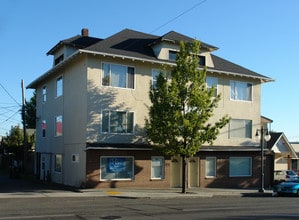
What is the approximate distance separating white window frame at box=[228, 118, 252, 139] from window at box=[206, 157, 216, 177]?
255 centimetres

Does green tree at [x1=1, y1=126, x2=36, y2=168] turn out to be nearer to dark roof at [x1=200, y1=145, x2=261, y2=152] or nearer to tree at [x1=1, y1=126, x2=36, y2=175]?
tree at [x1=1, y1=126, x2=36, y2=175]

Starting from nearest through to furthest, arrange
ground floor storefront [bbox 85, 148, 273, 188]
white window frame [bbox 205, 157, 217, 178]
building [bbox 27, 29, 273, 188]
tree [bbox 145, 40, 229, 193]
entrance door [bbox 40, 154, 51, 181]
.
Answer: tree [bbox 145, 40, 229, 193] < ground floor storefront [bbox 85, 148, 273, 188] < building [bbox 27, 29, 273, 188] < white window frame [bbox 205, 157, 217, 178] < entrance door [bbox 40, 154, 51, 181]

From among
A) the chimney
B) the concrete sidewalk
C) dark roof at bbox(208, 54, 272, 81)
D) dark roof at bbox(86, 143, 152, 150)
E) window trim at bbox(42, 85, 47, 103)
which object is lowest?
the concrete sidewalk

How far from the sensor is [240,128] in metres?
33.4

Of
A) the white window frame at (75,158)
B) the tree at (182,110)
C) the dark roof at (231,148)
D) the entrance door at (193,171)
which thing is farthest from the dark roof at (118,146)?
the dark roof at (231,148)

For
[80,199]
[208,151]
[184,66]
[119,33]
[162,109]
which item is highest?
[119,33]

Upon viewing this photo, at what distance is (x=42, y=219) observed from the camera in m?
13.2

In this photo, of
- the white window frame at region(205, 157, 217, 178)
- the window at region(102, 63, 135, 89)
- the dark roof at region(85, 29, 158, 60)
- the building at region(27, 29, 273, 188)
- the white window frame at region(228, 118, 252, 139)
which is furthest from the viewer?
the white window frame at region(228, 118, 252, 139)

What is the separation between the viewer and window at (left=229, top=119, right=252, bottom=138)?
32991 mm

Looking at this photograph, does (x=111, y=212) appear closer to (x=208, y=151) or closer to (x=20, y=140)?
(x=208, y=151)

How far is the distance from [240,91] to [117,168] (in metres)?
12.0

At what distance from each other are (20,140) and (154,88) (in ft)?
97.7

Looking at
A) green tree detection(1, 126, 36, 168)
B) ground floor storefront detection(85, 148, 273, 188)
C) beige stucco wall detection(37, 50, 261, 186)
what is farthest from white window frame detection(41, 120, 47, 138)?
green tree detection(1, 126, 36, 168)

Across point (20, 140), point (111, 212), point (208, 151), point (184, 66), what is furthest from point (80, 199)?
point (20, 140)
